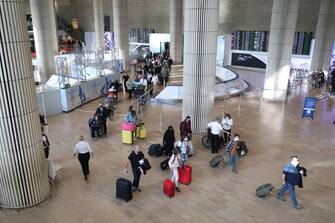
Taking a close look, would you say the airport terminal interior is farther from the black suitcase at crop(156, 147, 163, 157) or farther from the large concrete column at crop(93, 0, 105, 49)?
the large concrete column at crop(93, 0, 105, 49)

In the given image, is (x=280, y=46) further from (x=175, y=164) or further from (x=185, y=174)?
(x=175, y=164)

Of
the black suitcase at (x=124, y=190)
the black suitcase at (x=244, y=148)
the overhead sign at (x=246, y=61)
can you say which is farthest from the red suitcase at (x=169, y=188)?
the overhead sign at (x=246, y=61)

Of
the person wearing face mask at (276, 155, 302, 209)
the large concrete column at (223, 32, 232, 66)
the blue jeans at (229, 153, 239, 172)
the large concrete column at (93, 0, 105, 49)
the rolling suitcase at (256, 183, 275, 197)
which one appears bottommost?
the rolling suitcase at (256, 183, 275, 197)

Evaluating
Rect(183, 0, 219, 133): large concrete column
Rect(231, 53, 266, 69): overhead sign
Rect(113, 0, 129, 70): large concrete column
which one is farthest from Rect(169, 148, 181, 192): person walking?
Rect(231, 53, 266, 69): overhead sign

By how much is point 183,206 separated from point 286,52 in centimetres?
1307

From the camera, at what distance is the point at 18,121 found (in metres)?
7.18

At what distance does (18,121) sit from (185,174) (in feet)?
15.4

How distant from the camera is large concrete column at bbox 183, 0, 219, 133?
37.8ft

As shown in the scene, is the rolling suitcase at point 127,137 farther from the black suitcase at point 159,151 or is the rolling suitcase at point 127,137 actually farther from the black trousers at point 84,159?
the black trousers at point 84,159

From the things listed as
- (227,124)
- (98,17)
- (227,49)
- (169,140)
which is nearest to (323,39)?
(227,49)

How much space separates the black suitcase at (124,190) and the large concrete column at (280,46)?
43.7 ft

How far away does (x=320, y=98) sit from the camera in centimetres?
1945

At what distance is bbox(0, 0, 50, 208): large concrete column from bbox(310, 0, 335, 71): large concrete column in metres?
23.1

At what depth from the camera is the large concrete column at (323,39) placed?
23281mm
